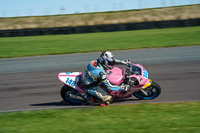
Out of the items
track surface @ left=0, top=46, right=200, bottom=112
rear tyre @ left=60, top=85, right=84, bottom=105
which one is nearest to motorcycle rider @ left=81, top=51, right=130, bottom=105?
rear tyre @ left=60, top=85, right=84, bottom=105

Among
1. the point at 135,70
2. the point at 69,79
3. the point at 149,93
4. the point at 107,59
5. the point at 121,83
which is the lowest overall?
the point at 149,93

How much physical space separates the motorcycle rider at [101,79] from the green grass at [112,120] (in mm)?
433

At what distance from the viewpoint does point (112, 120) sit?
21.4 ft

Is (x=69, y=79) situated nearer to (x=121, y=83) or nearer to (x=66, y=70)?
(x=121, y=83)

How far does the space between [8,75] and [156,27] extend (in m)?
18.2

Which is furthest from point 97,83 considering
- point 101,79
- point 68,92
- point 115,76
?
point 68,92

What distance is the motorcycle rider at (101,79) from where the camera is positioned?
7.56 metres

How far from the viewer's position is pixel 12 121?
698 cm

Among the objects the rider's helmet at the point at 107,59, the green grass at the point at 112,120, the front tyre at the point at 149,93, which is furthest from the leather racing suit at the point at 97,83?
the front tyre at the point at 149,93

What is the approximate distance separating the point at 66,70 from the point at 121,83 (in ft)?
19.5

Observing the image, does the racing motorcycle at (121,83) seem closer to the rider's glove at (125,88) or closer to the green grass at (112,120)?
the rider's glove at (125,88)

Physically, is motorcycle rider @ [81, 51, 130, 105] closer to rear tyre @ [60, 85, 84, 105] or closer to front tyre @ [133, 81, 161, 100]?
rear tyre @ [60, 85, 84, 105]

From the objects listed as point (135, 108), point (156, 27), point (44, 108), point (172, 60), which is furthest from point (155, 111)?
point (156, 27)

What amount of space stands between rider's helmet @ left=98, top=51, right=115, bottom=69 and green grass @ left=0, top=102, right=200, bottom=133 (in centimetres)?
122
